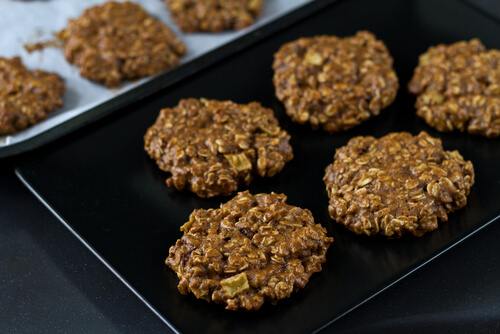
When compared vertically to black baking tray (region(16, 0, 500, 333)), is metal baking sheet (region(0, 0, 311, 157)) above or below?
above

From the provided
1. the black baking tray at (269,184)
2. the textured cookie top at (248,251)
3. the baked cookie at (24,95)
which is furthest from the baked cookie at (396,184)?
the baked cookie at (24,95)

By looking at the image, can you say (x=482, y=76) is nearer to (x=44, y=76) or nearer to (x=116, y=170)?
(x=116, y=170)

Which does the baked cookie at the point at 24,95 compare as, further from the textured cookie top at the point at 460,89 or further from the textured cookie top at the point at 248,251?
the textured cookie top at the point at 460,89

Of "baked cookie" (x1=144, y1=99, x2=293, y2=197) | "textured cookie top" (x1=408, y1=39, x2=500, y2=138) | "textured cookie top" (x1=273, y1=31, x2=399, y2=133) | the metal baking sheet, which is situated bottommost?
"textured cookie top" (x1=408, y1=39, x2=500, y2=138)

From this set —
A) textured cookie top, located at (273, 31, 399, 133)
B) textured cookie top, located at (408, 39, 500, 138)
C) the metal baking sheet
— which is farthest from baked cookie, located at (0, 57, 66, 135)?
textured cookie top, located at (408, 39, 500, 138)

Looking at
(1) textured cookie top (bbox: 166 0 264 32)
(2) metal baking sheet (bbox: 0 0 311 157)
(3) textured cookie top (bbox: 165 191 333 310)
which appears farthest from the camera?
(1) textured cookie top (bbox: 166 0 264 32)

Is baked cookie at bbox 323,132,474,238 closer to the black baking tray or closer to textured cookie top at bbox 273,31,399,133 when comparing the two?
the black baking tray

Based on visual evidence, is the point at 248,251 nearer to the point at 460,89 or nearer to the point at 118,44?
the point at 460,89

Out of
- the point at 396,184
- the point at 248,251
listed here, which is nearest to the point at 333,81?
the point at 396,184

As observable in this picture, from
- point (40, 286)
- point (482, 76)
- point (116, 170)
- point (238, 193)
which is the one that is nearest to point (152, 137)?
point (116, 170)
